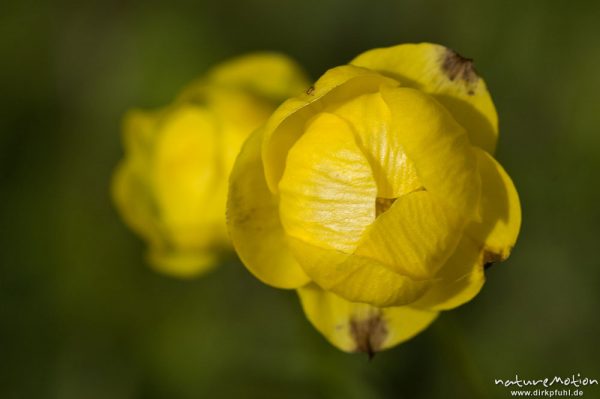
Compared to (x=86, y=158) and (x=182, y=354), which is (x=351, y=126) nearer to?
(x=182, y=354)

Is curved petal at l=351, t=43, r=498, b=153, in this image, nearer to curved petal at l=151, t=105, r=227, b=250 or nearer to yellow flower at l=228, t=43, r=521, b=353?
yellow flower at l=228, t=43, r=521, b=353

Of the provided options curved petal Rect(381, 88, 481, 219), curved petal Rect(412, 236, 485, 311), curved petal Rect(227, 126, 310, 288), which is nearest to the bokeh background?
curved petal Rect(412, 236, 485, 311)

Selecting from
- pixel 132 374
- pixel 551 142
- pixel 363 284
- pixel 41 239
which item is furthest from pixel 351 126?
pixel 41 239

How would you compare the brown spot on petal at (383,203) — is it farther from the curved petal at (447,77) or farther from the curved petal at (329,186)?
the curved petal at (447,77)

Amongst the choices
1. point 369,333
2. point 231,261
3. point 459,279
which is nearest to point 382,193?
point 459,279

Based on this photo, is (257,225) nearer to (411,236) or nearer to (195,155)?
(411,236)

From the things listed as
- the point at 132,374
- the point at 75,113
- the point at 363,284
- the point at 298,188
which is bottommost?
the point at 132,374
